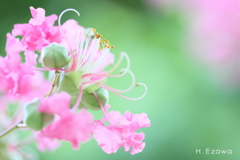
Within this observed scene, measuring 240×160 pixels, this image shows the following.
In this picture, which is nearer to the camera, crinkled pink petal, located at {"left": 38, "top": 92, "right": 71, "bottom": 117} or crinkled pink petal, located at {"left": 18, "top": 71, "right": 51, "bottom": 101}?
crinkled pink petal, located at {"left": 38, "top": 92, "right": 71, "bottom": 117}

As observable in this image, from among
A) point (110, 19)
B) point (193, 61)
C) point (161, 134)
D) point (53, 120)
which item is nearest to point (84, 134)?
point (53, 120)

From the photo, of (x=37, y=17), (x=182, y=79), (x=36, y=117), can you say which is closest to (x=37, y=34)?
(x=37, y=17)

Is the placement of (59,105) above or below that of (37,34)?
below

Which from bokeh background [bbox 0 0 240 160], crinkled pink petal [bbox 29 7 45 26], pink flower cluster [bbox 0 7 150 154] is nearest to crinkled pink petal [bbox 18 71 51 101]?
pink flower cluster [bbox 0 7 150 154]

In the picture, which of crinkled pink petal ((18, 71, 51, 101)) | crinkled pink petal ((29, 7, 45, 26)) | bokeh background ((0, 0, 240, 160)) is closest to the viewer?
crinkled pink petal ((29, 7, 45, 26))

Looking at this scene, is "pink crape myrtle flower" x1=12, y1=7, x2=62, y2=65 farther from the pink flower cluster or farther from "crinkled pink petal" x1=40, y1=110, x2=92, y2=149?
"crinkled pink petal" x1=40, y1=110, x2=92, y2=149

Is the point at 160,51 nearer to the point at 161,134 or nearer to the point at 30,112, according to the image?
the point at 161,134

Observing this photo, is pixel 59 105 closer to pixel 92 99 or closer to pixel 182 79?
pixel 92 99

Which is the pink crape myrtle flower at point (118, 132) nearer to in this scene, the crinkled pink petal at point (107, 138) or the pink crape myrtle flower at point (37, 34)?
the crinkled pink petal at point (107, 138)
